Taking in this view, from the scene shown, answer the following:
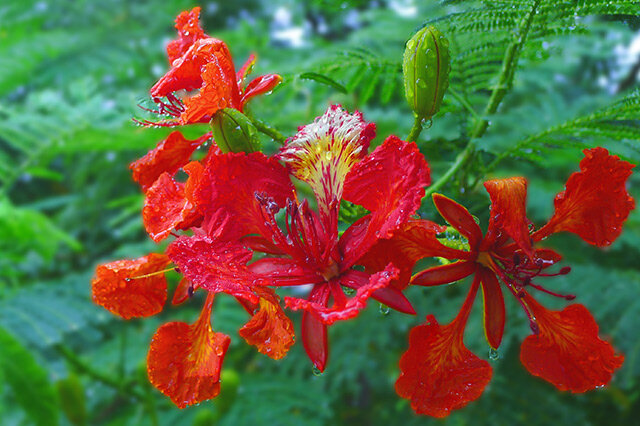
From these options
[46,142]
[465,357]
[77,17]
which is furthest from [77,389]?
[77,17]

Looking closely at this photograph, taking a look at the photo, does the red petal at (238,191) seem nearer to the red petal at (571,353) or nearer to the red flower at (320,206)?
the red flower at (320,206)

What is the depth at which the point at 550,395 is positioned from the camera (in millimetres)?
2293

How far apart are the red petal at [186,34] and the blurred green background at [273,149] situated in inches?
4.5

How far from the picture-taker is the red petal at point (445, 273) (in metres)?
0.97

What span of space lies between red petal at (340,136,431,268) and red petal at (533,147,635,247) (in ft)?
0.88

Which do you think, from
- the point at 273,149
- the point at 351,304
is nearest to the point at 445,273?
the point at 351,304

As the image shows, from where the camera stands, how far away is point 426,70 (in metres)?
1.02

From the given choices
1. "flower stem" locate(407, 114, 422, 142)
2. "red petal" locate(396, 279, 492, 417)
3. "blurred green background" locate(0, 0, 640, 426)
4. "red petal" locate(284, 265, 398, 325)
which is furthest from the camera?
"blurred green background" locate(0, 0, 640, 426)

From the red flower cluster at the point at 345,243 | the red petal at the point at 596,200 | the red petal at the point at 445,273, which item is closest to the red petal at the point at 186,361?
the red flower cluster at the point at 345,243

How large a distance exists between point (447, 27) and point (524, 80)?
6.38 ft

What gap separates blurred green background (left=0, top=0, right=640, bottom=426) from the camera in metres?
1.24

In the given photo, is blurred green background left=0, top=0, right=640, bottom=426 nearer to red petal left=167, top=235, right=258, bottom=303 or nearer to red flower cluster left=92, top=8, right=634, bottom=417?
red flower cluster left=92, top=8, right=634, bottom=417

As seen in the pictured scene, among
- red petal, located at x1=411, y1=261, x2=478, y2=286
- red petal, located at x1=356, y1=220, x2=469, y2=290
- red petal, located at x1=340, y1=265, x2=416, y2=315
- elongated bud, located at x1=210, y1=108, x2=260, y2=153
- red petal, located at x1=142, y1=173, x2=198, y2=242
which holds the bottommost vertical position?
red petal, located at x1=411, y1=261, x2=478, y2=286

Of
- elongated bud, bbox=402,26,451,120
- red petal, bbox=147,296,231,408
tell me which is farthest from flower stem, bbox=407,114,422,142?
red petal, bbox=147,296,231,408
